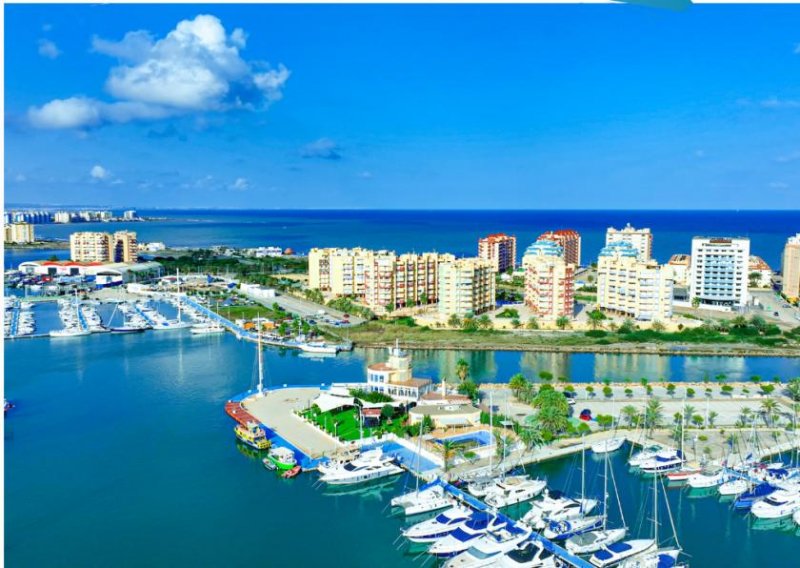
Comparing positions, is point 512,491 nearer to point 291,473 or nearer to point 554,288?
point 291,473

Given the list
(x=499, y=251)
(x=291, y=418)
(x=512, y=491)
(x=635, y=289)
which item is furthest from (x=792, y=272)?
(x=512, y=491)

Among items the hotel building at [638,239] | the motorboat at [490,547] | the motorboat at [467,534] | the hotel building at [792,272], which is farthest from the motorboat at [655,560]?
the hotel building at [638,239]

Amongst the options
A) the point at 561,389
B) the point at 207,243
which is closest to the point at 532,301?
the point at 561,389

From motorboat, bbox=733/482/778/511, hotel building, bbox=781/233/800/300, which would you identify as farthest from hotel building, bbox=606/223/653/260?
motorboat, bbox=733/482/778/511

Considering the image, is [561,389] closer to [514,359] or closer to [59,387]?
[514,359]

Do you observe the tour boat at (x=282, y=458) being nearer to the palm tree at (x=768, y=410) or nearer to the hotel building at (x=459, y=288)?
the palm tree at (x=768, y=410)
